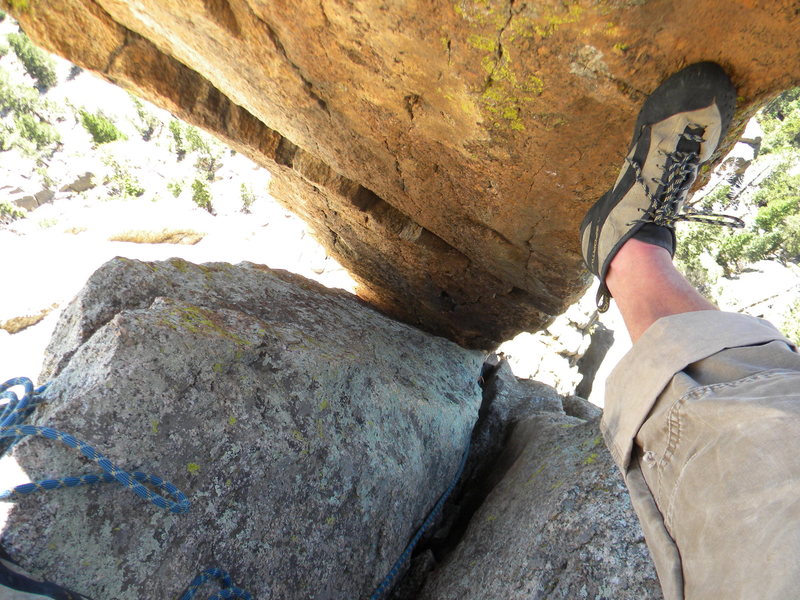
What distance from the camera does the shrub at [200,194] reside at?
3284cm

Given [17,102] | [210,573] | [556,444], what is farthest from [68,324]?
[17,102]

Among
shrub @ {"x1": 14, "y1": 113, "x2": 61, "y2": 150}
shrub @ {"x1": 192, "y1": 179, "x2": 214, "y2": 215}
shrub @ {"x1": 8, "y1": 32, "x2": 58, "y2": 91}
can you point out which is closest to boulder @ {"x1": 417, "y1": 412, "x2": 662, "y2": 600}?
shrub @ {"x1": 192, "y1": 179, "x2": 214, "y2": 215}

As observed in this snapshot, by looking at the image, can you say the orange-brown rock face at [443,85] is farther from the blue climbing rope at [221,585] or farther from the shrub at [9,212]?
the shrub at [9,212]

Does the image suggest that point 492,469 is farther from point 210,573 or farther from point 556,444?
point 210,573

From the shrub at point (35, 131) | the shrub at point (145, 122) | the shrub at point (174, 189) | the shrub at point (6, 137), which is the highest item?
the shrub at point (145, 122)

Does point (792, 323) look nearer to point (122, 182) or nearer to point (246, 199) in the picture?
point (246, 199)

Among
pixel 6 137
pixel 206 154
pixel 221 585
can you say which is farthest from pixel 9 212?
pixel 221 585

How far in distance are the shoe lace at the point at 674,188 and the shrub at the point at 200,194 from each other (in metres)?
Result: 36.2

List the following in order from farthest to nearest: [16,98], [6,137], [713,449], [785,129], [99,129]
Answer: [16,98]
[6,137]
[99,129]
[785,129]
[713,449]

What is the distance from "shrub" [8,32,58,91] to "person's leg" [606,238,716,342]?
87.1m

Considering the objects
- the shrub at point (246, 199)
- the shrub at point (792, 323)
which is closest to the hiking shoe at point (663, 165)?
the shrub at point (792, 323)

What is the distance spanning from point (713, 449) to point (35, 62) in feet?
293

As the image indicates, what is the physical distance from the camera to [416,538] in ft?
9.82

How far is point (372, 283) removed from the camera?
6.44 metres
